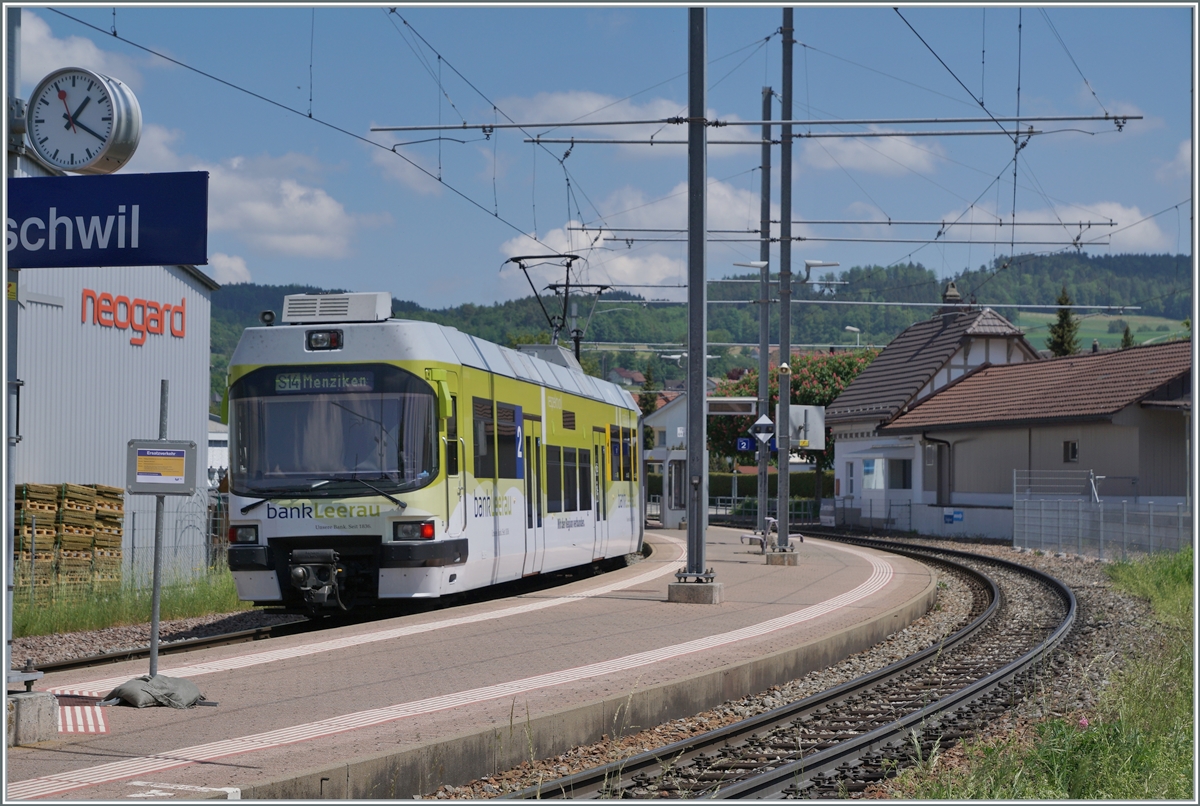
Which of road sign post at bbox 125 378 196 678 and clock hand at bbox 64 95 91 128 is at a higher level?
clock hand at bbox 64 95 91 128

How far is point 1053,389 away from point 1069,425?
275cm

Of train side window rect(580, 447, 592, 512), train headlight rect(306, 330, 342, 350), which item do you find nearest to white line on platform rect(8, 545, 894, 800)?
train headlight rect(306, 330, 342, 350)

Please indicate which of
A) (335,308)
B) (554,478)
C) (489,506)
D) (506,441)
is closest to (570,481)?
(554,478)

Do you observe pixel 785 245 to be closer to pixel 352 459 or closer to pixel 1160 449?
pixel 352 459

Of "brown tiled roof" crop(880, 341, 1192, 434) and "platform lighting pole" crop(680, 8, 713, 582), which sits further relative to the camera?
"brown tiled roof" crop(880, 341, 1192, 434)

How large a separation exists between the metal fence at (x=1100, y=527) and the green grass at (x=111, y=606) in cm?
1705

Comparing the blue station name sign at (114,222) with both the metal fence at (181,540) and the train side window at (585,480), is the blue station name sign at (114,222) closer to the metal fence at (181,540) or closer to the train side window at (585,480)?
the metal fence at (181,540)

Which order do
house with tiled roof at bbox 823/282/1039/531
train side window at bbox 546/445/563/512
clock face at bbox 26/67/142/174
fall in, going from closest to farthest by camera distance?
clock face at bbox 26/67/142/174 → train side window at bbox 546/445/563/512 → house with tiled roof at bbox 823/282/1039/531

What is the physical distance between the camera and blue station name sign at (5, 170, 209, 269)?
725cm

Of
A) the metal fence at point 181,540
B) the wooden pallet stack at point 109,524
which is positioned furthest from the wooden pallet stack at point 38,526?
the metal fence at point 181,540

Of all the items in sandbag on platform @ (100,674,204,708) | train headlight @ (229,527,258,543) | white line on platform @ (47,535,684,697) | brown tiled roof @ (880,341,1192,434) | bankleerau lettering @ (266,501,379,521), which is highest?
brown tiled roof @ (880,341,1192,434)

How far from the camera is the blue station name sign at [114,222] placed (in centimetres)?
725

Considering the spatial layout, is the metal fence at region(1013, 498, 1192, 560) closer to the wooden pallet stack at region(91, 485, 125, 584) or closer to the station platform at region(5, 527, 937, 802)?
the station platform at region(5, 527, 937, 802)

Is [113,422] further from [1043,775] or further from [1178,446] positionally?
[1178,446]
